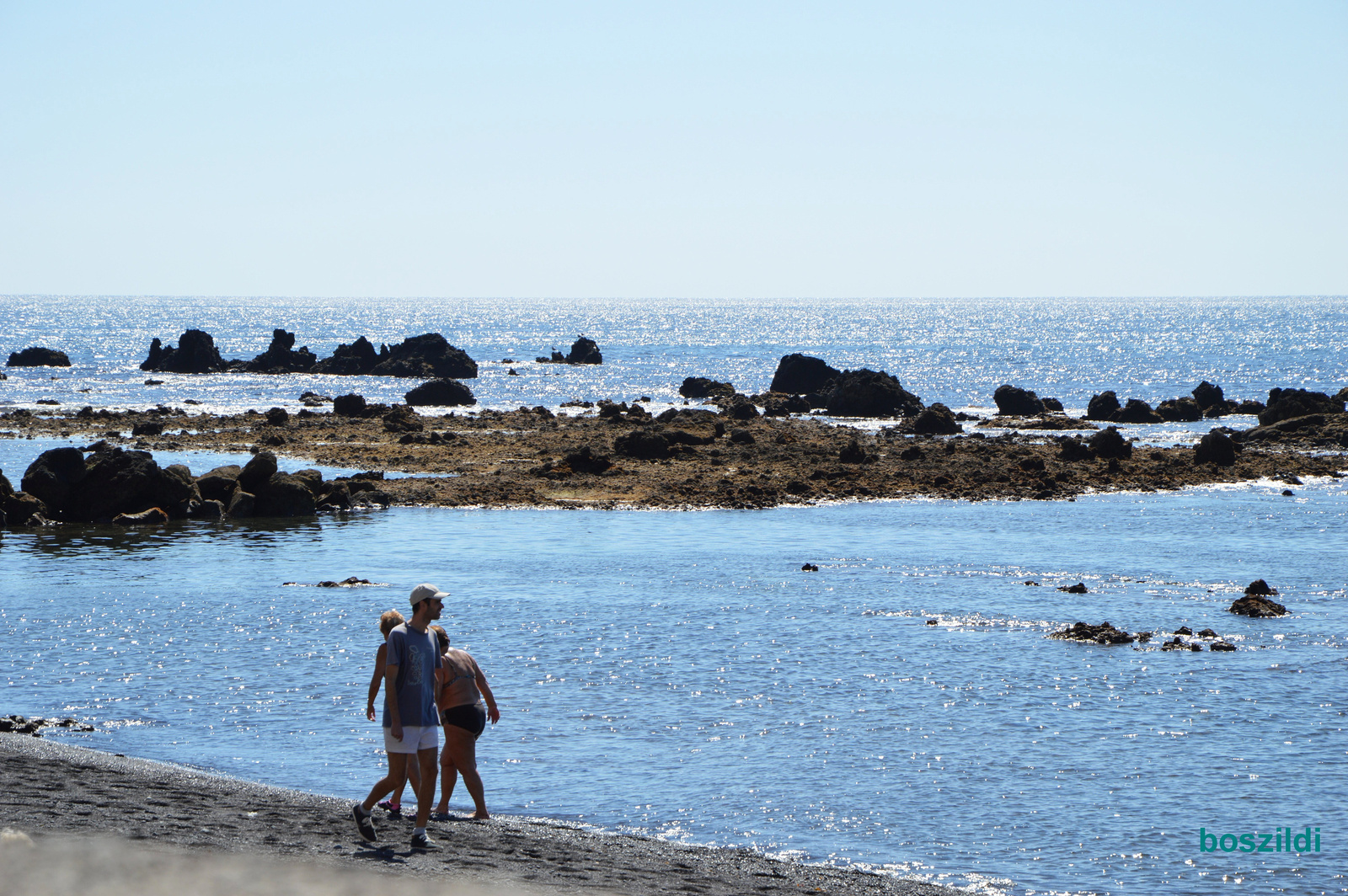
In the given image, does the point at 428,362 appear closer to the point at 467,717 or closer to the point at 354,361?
the point at 354,361

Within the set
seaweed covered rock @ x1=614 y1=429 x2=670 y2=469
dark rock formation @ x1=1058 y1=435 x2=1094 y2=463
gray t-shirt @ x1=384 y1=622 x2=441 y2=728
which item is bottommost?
seaweed covered rock @ x1=614 y1=429 x2=670 y2=469

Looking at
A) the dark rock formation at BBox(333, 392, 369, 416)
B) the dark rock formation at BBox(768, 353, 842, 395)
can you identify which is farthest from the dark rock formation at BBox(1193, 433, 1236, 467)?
the dark rock formation at BBox(333, 392, 369, 416)

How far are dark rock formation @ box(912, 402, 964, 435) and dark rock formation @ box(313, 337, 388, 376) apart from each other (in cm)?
7254

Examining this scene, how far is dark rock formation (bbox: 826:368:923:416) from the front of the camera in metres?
80.9

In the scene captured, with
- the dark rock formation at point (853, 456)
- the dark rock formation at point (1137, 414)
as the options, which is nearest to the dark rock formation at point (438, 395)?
the dark rock formation at point (853, 456)

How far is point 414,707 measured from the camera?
40.6 ft

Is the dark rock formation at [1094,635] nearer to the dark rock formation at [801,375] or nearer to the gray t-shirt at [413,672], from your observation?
the gray t-shirt at [413,672]

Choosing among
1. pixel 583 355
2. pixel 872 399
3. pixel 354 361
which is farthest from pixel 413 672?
pixel 583 355

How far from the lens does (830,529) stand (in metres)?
41.7

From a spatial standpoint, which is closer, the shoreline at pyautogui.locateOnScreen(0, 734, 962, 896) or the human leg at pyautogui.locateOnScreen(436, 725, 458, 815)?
the shoreline at pyautogui.locateOnScreen(0, 734, 962, 896)

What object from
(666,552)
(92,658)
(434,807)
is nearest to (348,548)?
(666,552)

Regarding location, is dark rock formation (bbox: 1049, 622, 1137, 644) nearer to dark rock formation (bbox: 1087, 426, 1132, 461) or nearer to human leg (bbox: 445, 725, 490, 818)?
human leg (bbox: 445, 725, 490, 818)

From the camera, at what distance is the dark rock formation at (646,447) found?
186 ft

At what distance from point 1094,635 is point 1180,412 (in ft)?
195
